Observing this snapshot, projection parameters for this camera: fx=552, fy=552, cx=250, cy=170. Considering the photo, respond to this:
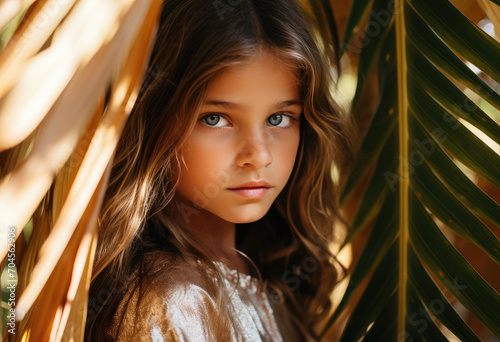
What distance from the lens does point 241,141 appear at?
86 centimetres

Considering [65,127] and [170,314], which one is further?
[170,314]

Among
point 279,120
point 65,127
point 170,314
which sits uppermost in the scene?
point 279,120

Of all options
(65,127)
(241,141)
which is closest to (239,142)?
(241,141)

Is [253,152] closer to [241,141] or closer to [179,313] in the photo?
[241,141]

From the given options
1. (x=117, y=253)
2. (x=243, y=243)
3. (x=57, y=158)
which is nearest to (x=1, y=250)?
(x=57, y=158)

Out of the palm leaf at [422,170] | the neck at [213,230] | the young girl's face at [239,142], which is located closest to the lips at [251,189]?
the young girl's face at [239,142]

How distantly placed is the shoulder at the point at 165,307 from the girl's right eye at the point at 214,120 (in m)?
0.22

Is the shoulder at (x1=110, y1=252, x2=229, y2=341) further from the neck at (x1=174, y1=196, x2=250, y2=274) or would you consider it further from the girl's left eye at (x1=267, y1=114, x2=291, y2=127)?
the girl's left eye at (x1=267, y1=114, x2=291, y2=127)

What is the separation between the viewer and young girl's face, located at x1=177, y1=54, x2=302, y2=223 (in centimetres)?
84

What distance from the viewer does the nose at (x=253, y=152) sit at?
0.85 metres

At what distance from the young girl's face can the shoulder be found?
A: 0.12 m

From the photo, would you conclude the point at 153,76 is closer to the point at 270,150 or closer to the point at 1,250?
the point at 270,150

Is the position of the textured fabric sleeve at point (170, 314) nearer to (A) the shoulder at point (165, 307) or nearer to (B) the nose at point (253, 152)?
(A) the shoulder at point (165, 307)

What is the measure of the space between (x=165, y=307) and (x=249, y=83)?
0.36 metres
